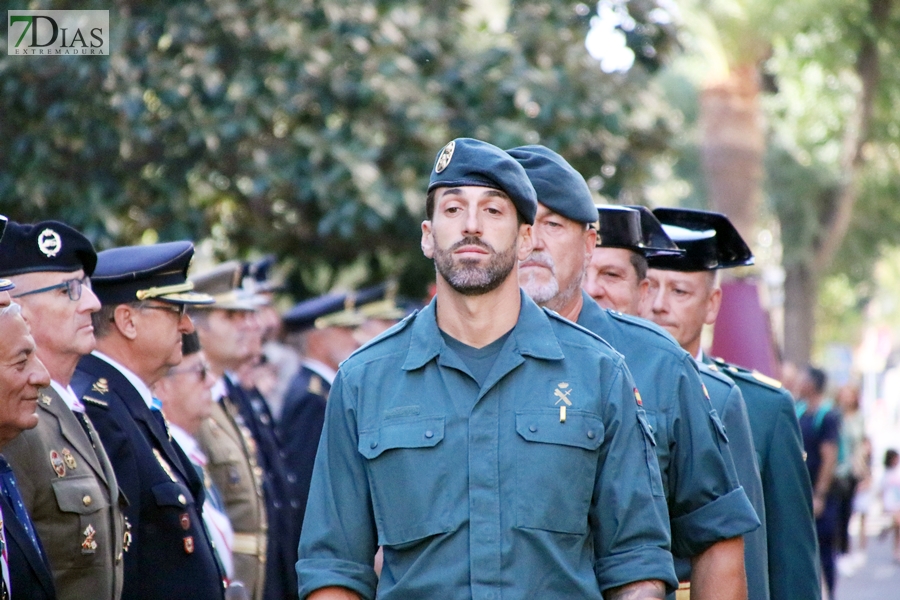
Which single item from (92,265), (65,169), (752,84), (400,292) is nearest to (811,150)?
(752,84)

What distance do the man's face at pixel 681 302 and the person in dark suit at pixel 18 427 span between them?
2480 millimetres

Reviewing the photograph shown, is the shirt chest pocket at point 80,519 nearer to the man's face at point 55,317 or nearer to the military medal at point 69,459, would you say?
the military medal at point 69,459

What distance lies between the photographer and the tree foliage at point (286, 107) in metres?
9.02

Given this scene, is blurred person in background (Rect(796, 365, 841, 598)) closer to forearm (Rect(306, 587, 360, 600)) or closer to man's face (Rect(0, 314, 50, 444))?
man's face (Rect(0, 314, 50, 444))

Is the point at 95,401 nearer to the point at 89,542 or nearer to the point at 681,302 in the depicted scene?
the point at 89,542

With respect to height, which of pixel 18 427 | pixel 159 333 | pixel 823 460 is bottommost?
pixel 823 460

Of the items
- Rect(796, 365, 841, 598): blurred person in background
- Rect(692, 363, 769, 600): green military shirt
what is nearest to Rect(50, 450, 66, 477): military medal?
Rect(692, 363, 769, 600): green military shirt

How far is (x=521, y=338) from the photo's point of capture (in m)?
3.46

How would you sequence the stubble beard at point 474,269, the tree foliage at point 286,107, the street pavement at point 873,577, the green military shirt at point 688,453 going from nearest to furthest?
the stubble beard at point 474,269, the green military shirt at point 688,453, the tree foliage at point 286,107, the street pavement at point 873,577

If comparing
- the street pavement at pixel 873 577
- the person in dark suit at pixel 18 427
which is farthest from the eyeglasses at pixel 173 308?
the street pavement at pixel 873 577

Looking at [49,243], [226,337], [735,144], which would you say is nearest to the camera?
[49,243]

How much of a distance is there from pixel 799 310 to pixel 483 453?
21475mm

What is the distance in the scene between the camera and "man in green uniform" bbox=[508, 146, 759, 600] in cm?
384

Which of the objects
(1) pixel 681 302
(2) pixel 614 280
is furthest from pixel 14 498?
(1) pixel 681 302
